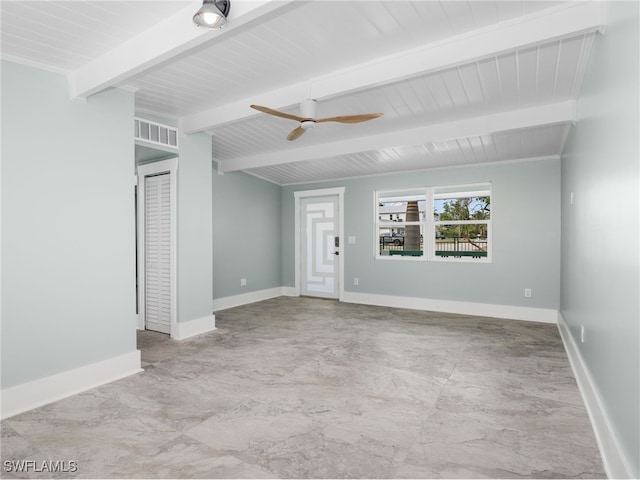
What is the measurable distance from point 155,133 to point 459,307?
4.80 meters

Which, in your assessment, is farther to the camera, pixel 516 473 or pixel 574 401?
pixel 574 401

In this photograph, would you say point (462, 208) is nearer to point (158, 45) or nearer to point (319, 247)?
point (319, 247)

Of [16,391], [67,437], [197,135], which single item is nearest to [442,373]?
[67,437]

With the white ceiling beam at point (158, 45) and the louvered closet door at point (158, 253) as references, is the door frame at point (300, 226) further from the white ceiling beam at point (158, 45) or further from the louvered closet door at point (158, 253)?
the white ceiling beam at point (158, 45)

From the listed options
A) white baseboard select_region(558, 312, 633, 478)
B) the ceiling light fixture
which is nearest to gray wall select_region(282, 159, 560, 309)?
white baseboard select_region(558, 312, 633, 478)

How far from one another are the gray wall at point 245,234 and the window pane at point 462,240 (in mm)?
3089

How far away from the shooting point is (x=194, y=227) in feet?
14.5

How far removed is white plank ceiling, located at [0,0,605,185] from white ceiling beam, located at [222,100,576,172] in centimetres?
1

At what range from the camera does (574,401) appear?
8.59 ft

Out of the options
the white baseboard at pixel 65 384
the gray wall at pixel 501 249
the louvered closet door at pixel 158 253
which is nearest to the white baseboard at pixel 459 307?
the gray wall at pixel 501 249

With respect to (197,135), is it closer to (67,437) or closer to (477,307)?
(67,437)

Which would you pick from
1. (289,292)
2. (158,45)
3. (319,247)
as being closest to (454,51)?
(158,45)

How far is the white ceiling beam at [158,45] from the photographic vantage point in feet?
6.22

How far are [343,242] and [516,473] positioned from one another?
199 inches
